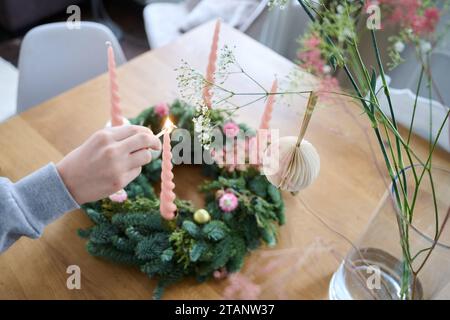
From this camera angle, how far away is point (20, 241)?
74 centimetres

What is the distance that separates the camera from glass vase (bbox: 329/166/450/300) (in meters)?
0.51

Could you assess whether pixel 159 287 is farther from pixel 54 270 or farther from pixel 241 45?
pixel 241 45

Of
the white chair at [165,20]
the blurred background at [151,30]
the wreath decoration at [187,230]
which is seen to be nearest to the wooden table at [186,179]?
the wreath decoration at [187,230]

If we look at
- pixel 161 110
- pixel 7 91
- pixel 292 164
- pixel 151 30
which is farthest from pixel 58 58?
pixel 292 164

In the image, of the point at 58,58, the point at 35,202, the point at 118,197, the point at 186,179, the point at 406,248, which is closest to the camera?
the point at 406,248

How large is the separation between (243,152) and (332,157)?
0.77ft

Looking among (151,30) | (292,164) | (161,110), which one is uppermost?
(292,164)

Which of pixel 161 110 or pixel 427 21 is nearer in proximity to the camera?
pixel 427 21

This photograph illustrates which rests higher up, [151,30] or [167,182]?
[167,182]

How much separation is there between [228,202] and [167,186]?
0.14 m

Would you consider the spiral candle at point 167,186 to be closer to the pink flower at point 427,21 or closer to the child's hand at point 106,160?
the child's hand at point 106,160

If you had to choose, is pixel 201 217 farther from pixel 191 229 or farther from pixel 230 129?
pixel 230 129

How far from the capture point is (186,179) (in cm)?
85

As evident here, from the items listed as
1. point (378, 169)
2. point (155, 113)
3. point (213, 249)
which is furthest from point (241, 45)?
point (213, 249)
